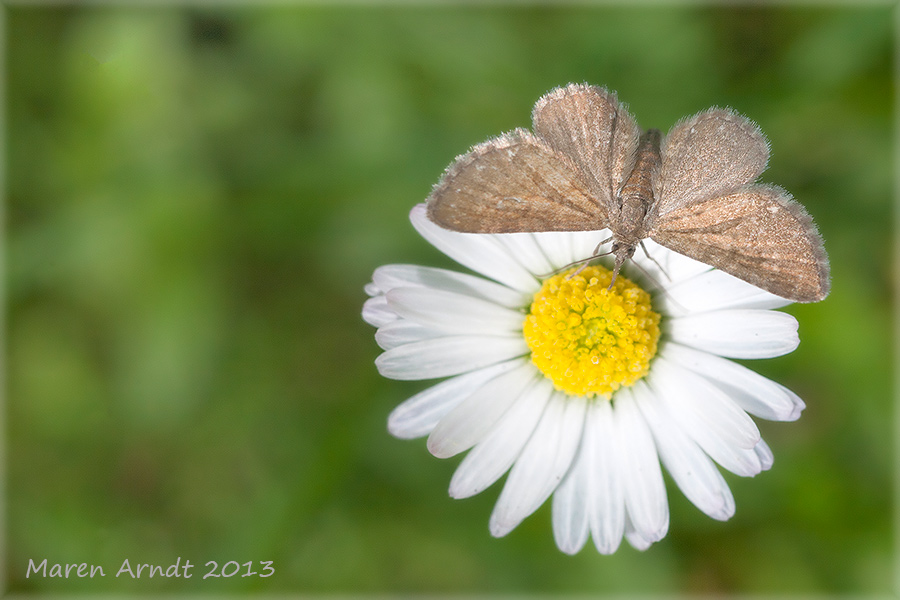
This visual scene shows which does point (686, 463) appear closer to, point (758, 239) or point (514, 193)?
point (758, 239)

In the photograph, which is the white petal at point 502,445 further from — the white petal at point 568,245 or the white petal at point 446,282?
the white petal at point 568,245

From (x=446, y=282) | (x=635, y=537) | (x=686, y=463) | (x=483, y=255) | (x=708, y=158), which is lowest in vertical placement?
(x=635, y=537)

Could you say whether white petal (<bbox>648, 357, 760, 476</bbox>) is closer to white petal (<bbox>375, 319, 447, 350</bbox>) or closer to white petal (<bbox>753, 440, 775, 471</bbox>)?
white petal (<bbox>753, 440, 775, 471</bbox>)

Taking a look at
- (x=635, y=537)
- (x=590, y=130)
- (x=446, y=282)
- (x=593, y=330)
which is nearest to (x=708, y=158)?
(x=590, y=130)

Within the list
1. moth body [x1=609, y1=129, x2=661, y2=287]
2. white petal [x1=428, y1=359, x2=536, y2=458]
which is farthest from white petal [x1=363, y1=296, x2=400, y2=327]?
moth body [x1=609, y1=129, x2=661, y2=287]

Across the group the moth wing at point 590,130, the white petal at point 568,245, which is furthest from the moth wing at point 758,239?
the white petal at point 568,245

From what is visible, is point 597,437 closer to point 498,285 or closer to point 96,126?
point 498,285

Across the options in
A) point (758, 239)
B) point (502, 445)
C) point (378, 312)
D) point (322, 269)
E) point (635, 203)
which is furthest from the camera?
point (322, 269)
